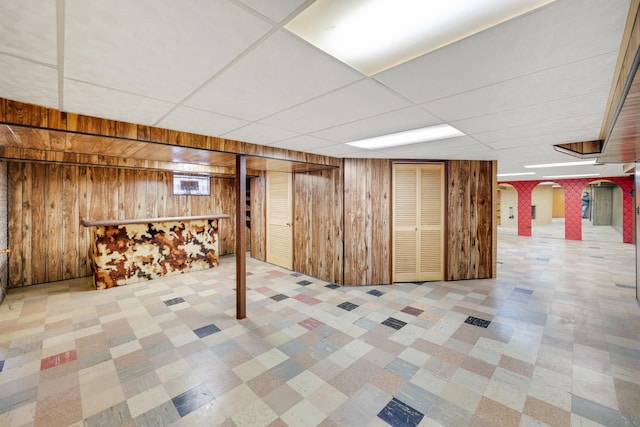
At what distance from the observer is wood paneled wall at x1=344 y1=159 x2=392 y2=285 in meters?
4.62

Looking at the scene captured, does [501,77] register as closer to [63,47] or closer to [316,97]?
[316,97]

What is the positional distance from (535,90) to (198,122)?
264cm

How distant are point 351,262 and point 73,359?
3.63m

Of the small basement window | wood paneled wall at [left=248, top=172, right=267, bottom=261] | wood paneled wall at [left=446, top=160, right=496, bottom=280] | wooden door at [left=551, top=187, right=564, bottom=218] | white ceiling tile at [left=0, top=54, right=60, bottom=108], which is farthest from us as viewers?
wooden door at [left=551, top=187, right=564, bottom=218]

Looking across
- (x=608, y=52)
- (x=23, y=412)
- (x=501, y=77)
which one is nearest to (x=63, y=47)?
(x=501, y=77)

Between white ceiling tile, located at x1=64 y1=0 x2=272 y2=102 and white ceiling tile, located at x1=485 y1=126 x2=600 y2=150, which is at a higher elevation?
white ceiling tile, located at x1=485 y1=126 x2=600 y2=150

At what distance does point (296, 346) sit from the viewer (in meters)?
2.70

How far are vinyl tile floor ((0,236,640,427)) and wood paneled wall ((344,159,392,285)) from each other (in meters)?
0.35

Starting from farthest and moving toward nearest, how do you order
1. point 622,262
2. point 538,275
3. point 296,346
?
point 622,262, point 538,275, point 296,346

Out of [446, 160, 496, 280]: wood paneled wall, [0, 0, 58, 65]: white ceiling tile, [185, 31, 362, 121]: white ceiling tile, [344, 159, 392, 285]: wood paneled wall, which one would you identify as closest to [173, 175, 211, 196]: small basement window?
[344, 159, 392, 285]: wood paneled wall

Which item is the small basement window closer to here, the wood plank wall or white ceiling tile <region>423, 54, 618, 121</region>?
the wood plank wall

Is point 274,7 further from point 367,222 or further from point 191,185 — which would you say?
point 191,185

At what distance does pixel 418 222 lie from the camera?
485cm

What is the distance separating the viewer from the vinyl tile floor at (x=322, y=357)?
1878 mm
